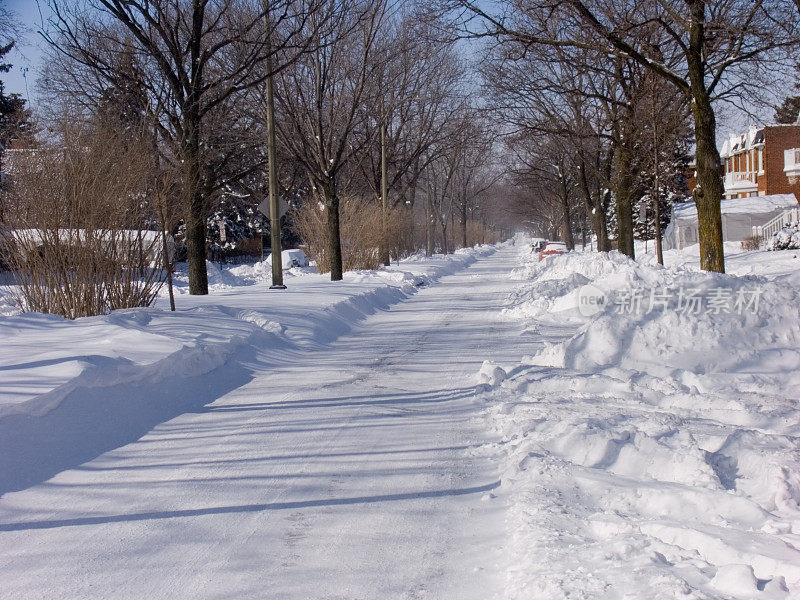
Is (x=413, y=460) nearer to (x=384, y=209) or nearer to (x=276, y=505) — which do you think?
(x=276, y=505)

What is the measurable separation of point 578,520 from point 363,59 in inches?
863

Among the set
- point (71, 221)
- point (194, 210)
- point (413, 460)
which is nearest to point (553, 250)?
point (194, 210)

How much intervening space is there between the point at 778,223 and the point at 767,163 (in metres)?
17.1

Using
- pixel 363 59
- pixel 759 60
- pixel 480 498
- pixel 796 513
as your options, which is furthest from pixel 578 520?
pixel 363 59

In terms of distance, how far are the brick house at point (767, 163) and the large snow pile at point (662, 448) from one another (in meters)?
39.9

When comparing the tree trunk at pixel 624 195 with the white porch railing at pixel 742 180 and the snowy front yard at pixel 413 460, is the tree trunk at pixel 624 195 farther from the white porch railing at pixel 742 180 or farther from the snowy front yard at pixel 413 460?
the white porch railing at pixel 742 180

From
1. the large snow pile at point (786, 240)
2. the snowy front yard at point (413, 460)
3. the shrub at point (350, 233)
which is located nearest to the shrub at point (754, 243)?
the large snow pile at point (786, 240)

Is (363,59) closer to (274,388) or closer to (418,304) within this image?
(418,304)

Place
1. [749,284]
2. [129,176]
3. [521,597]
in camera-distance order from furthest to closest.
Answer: [129,176], [749,284], [521,597]

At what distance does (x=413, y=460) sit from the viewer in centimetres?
594

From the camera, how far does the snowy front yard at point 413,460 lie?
154 inches

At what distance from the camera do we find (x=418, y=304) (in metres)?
20.3

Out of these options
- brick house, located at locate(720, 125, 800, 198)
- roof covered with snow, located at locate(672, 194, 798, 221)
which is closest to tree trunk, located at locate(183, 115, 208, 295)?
roof covered with snow, located at locate(672, 194, 798, 221)

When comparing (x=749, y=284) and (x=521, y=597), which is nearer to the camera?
(x=521, y=597)
